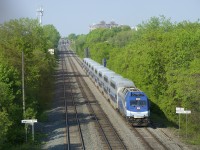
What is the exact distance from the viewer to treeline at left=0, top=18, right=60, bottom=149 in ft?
92.8

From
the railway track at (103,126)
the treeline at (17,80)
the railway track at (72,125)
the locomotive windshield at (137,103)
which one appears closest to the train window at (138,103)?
the locomotive windshield at (137,103)

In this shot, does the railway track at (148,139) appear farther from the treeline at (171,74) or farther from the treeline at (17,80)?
the treeline at (17,80)

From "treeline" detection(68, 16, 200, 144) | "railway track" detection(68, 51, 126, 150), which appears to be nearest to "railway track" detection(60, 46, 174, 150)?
"railway track" detection(68, 51, 126, 150)

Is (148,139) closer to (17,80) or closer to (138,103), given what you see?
(138,103)

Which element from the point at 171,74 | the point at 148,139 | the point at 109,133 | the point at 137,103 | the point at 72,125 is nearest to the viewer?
the point at 148,139

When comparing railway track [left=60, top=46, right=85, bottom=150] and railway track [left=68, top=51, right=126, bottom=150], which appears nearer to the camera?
railway track [left=68, top=51, right=126, bottom=150]

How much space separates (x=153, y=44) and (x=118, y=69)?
50.0 feet

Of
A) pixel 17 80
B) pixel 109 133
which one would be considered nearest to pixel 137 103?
pixel 109 133

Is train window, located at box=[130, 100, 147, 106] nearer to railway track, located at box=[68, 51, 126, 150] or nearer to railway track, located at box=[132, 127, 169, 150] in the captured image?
railway track, located at box=[132, 127, 169, 150]

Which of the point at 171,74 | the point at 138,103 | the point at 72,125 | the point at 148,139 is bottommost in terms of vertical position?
the point at 72,125

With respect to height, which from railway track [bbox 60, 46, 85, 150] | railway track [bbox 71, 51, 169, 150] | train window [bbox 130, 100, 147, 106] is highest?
train window [bbox 130, 100, 147, 106]

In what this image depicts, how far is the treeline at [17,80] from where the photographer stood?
1113 inches

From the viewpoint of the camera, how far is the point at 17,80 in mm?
33438

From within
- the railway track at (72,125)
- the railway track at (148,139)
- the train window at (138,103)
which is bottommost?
the railway track at (72,125)
